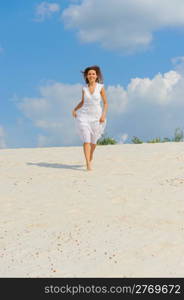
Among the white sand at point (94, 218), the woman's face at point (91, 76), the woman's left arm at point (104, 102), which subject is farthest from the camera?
the woman's left arm at point (104, 102)

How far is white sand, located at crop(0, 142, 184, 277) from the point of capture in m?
5.57

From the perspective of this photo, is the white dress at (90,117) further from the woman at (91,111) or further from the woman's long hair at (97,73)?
the woman's long hair at (97,73)

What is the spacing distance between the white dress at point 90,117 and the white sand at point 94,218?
0.80m

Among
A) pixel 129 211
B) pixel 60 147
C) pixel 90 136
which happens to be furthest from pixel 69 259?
pixel 60 147

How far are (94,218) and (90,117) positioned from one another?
13.9 ft

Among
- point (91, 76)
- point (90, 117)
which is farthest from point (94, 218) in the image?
point (91, 76)

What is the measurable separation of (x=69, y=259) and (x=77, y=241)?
0.60 meters

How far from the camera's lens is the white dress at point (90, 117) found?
11.1 m

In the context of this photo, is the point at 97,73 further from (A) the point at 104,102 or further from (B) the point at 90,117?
(B) the point at 90,117

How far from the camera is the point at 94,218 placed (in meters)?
7.30

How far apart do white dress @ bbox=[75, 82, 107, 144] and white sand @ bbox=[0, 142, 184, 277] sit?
2.63 feet

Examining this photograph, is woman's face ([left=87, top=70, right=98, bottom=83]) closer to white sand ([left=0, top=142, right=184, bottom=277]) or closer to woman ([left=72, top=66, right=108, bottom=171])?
woman ([left=72, top=66, right=108, bottom=171])

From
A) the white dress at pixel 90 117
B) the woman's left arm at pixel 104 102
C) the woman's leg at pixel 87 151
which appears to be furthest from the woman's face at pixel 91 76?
the woman's leg at pixel 87 151

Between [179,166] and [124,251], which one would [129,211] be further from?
[179,166]
